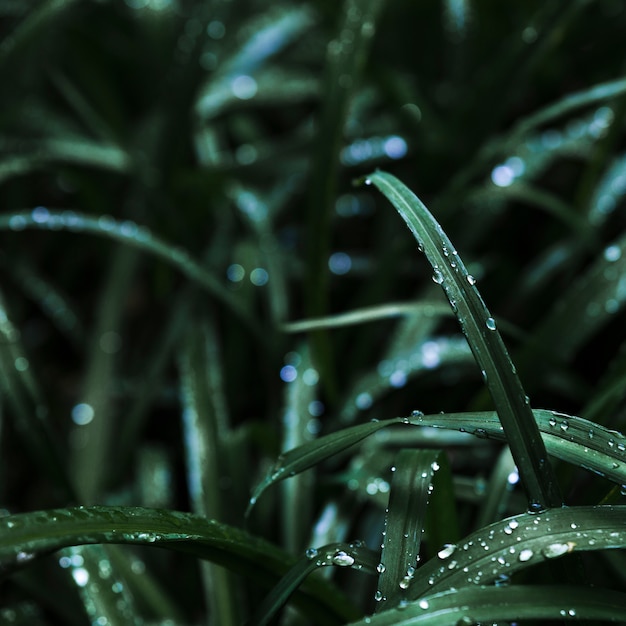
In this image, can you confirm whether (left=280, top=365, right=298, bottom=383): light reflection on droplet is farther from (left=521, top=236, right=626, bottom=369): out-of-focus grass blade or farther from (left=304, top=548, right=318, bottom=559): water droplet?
(left=304, top=548, right=318, bottom=559): water droplet

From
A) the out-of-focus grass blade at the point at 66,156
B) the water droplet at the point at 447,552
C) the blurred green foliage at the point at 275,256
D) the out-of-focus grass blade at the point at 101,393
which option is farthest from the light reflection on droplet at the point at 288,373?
the water droplet at the point at 447,552

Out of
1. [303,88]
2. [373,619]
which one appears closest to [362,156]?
[303,88]

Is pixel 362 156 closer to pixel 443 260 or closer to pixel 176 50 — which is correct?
pixel 176 50

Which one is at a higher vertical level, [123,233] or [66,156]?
[66,156]

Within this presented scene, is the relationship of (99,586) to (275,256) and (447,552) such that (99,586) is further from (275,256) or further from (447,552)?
(275,256)

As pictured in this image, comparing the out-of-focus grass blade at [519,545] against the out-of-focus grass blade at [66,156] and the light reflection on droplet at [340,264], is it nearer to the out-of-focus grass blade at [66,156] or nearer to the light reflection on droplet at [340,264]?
the light reflection on droplet at [340,264]

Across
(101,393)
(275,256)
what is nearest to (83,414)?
(101,393)

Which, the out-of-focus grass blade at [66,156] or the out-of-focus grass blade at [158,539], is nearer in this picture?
the out-of-focus grass blade at [158,539]
